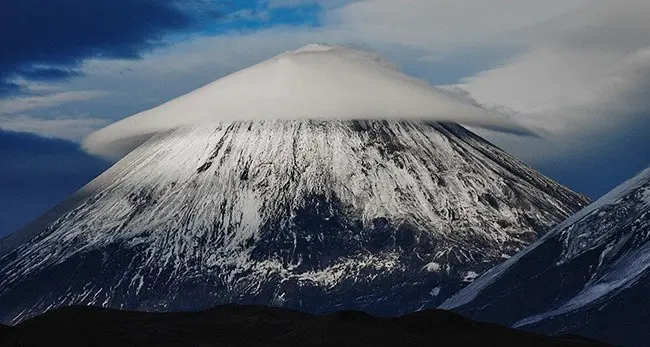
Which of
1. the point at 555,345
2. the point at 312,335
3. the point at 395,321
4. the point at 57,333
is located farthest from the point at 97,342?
the point at 555,345

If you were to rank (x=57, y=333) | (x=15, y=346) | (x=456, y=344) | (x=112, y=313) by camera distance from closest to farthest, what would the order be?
(x=15, y=346)
(x=57, y=333)
(x=456, y=344)
(x=112, y=313)

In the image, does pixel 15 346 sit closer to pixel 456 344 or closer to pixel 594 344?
pixel 456 344

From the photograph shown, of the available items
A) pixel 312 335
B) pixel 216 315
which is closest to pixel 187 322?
pixel 216 315

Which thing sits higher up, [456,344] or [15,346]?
[15,346]

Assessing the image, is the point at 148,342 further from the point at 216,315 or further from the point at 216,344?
the point at 216,315

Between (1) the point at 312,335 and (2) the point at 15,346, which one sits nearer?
(2) the point at 15,346

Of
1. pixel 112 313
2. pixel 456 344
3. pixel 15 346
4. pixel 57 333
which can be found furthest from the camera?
pixel 112 313
